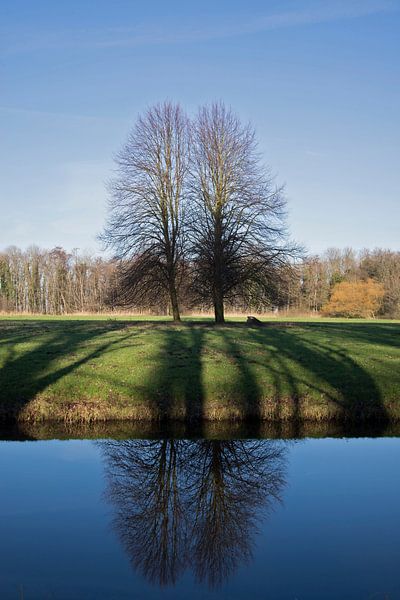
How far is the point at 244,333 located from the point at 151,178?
48.1 feet

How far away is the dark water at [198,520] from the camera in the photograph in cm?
820

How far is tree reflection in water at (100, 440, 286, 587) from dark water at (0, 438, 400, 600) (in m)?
0.03

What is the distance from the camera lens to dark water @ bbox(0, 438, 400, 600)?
820cm

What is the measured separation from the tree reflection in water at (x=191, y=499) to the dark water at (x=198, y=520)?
3cm

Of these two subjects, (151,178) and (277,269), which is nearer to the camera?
(277,269)

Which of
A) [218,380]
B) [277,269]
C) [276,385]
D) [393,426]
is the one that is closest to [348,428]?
[393,426]

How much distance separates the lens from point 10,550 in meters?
9.18

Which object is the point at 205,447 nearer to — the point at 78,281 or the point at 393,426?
the point at 393,426

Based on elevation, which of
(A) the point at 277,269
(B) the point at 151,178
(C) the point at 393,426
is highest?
(B) the point at 151,178

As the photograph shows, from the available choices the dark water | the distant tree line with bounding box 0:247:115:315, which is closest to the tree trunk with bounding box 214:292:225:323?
the dark water

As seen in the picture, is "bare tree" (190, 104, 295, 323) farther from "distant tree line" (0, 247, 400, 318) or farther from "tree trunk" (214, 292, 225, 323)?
"distant tree line" (0, 247, 400, 318)

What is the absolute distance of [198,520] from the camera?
1081cm

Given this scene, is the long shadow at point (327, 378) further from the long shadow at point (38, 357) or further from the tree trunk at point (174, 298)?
the tree trunk at point (174, 298)

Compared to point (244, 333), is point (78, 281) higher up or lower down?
higher up
